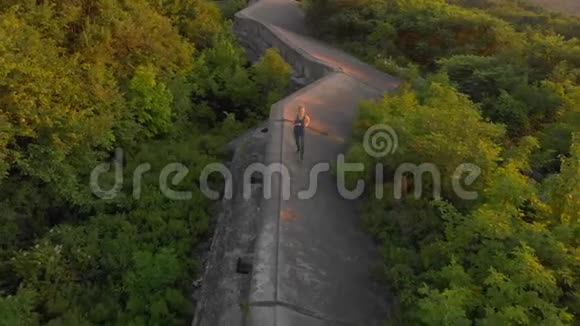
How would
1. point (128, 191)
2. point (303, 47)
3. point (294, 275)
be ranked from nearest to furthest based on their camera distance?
point (294, 275), point (128, 191), point (303, 47)

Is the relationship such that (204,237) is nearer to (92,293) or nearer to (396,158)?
(92,293)

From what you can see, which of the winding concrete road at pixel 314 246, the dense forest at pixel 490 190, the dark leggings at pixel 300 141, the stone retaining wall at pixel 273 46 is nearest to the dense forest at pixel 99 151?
the stone retaining wall at pixel 273 46

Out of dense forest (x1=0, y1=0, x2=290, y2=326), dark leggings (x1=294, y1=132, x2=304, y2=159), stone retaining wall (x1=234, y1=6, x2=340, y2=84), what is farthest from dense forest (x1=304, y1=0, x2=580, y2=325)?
dense forest (x1=0, y1=0, x2=290, y2=326)

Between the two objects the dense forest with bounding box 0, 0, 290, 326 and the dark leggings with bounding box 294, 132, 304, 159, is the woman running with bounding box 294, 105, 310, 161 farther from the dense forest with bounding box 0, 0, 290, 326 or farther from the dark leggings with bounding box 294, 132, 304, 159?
the dense forest with bounding box 0, 0, 290, 326

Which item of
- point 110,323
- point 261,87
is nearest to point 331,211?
point 110,323

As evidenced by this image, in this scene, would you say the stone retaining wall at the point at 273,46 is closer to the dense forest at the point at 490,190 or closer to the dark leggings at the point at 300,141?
the dense forest at the point at 490,190

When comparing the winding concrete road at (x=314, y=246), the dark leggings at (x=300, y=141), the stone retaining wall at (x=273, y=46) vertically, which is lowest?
the winding concrete road at (x=314, y=246)
